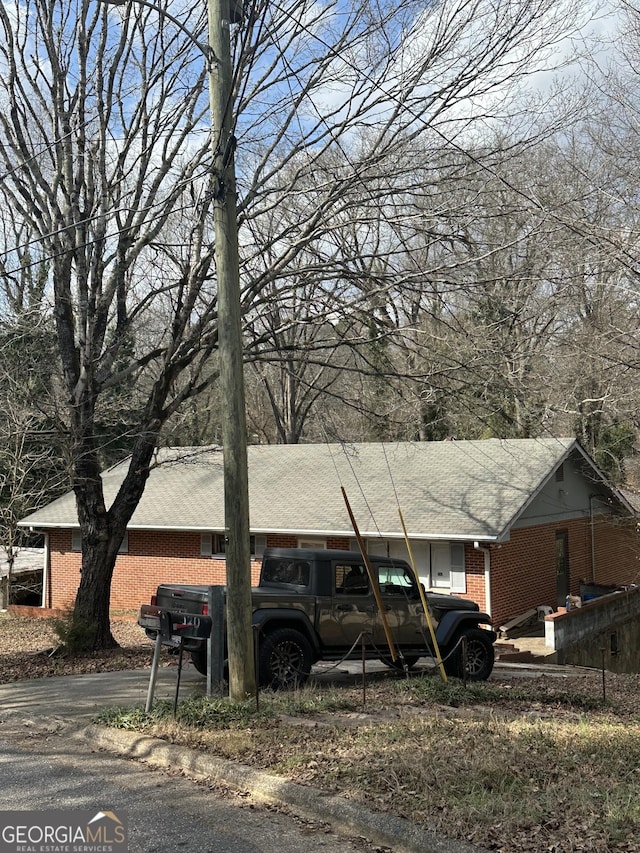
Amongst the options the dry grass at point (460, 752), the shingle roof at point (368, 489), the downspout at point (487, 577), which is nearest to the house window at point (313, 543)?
the shingle roof at point (368, 489)

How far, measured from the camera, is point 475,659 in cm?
1298

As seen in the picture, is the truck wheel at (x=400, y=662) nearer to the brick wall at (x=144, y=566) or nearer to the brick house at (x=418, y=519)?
the brick house at (x=418, y=519)

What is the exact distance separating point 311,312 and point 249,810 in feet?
31.2

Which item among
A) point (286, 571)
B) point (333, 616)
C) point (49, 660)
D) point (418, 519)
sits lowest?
point (49, 660)

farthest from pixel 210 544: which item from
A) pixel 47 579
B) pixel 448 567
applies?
pixel 448 567

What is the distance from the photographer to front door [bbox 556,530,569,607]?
977 inches

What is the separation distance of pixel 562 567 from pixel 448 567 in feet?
16.8

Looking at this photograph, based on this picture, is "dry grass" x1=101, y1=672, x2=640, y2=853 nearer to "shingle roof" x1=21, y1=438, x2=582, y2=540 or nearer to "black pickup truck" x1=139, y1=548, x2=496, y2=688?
"black pickup truck" x1=139, y1=548, x2=496, y2=688

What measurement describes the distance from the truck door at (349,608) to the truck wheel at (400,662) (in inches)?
21.0

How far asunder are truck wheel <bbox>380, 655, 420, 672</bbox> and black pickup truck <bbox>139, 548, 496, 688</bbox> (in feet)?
0.08

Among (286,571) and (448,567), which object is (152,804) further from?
A: (448,567)

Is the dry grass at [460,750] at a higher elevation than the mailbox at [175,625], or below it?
below

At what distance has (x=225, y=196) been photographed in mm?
9586

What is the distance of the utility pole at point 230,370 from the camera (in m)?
9.17
